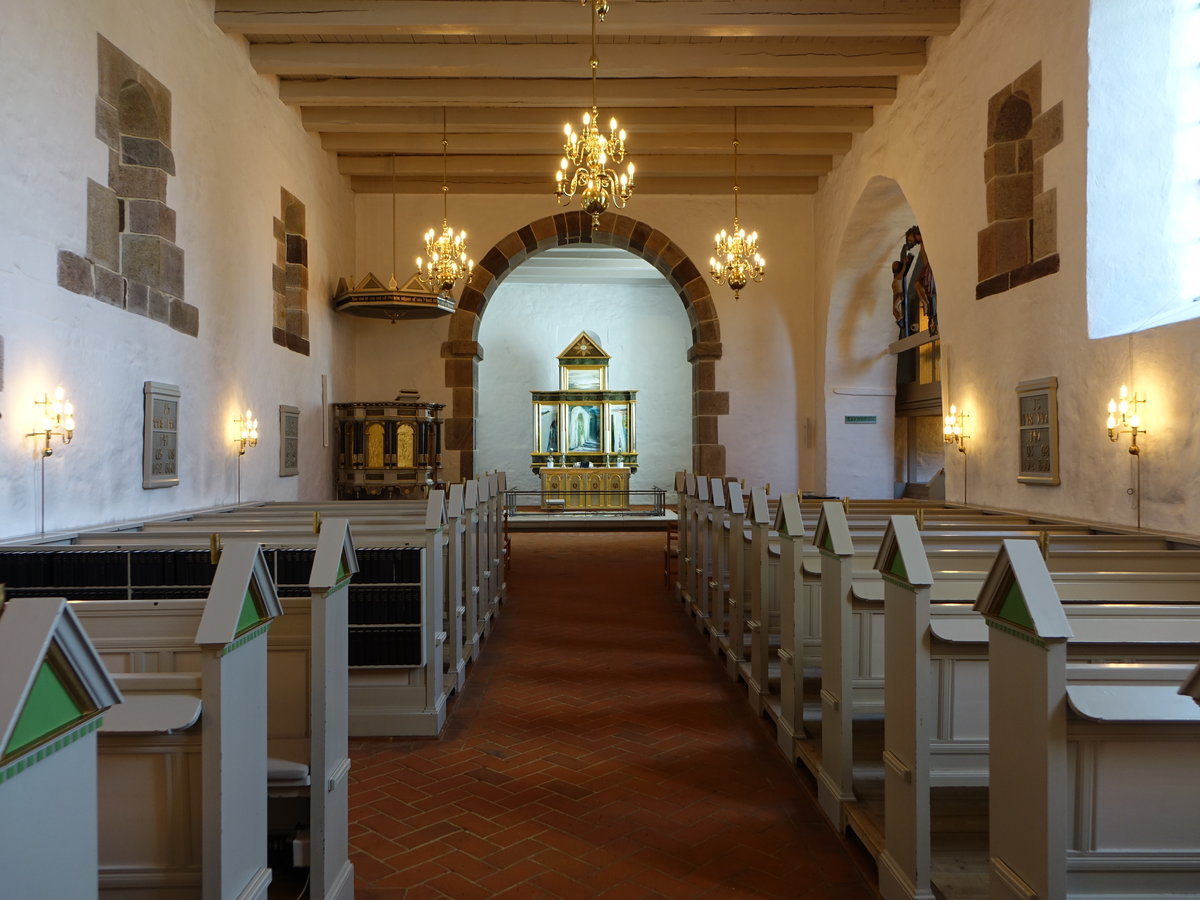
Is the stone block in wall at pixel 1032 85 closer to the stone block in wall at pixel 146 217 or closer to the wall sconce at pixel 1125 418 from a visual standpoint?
the wall sconce at pixel 1125 418

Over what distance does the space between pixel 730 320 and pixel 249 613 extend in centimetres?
1075

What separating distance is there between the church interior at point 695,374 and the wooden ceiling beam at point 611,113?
5 cm

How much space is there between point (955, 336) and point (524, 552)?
5777 mm

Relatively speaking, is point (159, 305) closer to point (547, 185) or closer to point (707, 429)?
point (547, 185)

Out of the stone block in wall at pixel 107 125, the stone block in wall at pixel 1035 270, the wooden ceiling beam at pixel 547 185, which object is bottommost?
the stone block in wall at pixel 1035 270

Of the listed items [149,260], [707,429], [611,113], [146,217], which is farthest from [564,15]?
[707,429]

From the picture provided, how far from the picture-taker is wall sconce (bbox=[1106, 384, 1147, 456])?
5188 mm

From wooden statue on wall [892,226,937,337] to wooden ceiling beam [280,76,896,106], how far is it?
2.37 m

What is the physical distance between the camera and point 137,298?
5969 millimetres

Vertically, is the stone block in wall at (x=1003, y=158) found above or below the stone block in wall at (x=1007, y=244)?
above

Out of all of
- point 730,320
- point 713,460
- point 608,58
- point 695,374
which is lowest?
point 713,460

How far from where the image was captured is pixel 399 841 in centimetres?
314

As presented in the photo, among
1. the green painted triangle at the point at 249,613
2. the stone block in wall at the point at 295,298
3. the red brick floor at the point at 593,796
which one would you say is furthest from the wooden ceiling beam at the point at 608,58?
the green painted triangle at the point at 249,613

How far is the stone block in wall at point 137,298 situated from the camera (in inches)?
231
